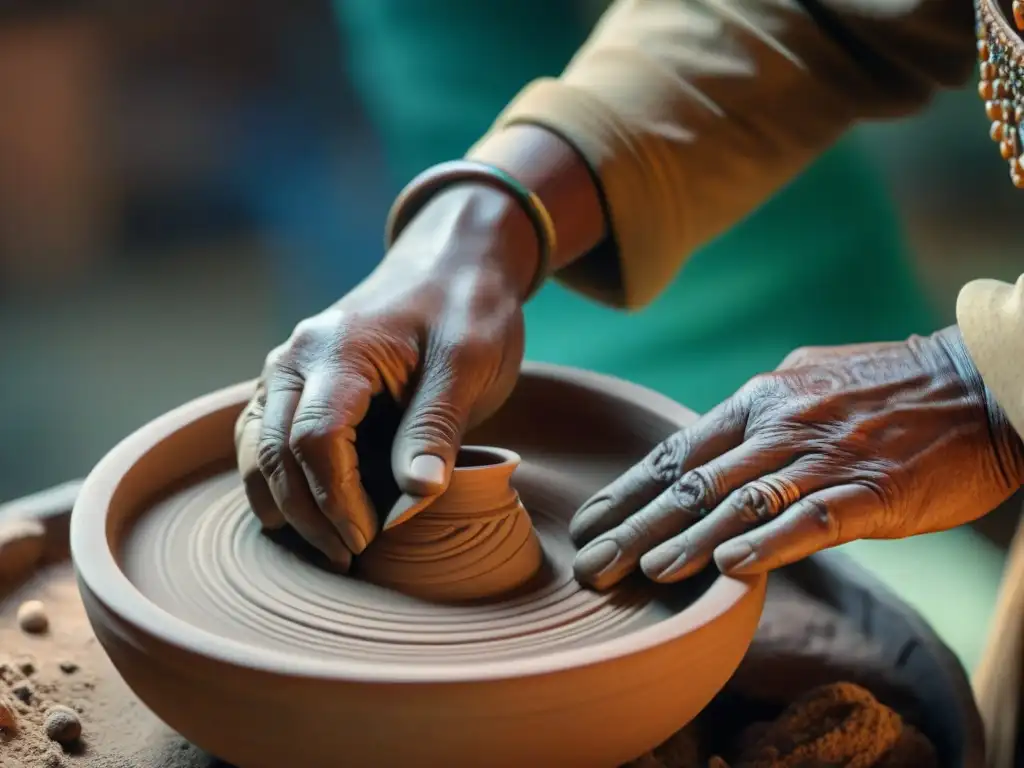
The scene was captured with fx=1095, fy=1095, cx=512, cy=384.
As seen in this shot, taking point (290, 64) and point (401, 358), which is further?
point (290, 64)

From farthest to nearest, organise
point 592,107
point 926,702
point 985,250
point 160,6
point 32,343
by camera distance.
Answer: point 32,343 < point 160,6 < point 985,250 < point 592,107 < point 926,702

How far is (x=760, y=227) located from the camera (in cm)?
186

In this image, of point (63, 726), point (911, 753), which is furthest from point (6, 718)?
point (911, 753)

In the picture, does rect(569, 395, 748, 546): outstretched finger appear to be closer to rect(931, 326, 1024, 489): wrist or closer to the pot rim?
the pot rim

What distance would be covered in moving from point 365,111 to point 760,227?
775mm

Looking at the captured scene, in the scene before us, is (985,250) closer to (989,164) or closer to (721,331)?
(989,164)

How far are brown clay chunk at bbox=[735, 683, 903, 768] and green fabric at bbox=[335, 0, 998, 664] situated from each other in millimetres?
563

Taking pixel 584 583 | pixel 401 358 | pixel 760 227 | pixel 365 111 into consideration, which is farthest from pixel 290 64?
pixel 584 583

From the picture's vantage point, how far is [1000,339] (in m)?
1.02

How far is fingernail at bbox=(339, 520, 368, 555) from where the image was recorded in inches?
39.4

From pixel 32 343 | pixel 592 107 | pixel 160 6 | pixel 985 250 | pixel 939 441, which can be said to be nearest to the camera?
pixel 939 441

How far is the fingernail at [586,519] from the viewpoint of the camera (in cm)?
112

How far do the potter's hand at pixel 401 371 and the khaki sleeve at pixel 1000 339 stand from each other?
1.55ft

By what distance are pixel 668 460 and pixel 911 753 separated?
0.40 meters
